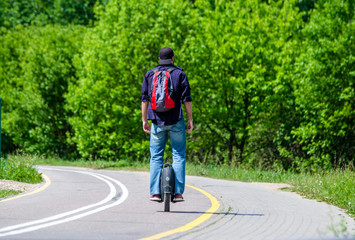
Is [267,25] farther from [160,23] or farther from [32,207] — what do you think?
[32,207]

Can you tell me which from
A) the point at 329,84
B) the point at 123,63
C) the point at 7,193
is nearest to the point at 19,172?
the point at 7,193

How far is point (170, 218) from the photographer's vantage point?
673 centimetres

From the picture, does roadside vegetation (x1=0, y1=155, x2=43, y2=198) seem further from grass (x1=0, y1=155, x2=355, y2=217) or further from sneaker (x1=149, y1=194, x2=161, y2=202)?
sneaker (x1=149, y1=194, x2=161, y2=202)

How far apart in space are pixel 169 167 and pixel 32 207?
88.5 inches

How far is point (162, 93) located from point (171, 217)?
5.59 ft

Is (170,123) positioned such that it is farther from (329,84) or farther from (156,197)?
(329,84)

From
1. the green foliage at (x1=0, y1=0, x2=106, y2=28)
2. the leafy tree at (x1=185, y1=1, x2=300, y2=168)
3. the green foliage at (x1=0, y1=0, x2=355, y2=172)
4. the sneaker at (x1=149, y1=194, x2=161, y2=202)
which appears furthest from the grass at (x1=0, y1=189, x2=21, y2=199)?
the green foliage at (x1=0, y1=0, x2=106, y2=28)

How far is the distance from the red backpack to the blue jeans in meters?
0.32

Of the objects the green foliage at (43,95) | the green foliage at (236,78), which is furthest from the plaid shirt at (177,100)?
the green foliage at (43,95)

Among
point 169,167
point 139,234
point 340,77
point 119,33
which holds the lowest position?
point 139,234

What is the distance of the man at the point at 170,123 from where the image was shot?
278 inches

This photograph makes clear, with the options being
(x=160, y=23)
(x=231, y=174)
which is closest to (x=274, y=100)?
(x=160, y=23)

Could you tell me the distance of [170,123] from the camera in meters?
7.03

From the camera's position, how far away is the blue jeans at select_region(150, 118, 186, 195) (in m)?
7.10
